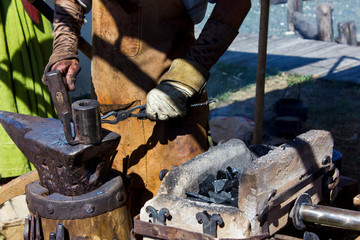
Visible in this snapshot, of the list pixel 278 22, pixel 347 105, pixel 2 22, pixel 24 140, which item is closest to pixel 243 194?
pixel 24 140

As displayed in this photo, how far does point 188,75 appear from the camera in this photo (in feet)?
8.00

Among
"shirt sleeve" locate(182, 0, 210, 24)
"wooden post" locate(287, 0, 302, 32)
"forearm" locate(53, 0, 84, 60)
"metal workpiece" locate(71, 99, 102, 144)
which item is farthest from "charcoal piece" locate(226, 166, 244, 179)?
"wooden post" locate(287, 0, 302, 32)

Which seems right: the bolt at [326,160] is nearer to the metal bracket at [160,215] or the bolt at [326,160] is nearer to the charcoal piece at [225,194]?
the charcoal piece at [225,194]

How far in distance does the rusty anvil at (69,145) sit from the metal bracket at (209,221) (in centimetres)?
59

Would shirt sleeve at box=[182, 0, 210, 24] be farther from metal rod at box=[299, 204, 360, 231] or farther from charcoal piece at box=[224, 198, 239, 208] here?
metal rod at box=[299, 204, 360, 231]

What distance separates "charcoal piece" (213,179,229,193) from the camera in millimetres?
2324

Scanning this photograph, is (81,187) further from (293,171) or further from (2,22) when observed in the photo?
(2,22)

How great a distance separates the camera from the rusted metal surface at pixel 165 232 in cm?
200

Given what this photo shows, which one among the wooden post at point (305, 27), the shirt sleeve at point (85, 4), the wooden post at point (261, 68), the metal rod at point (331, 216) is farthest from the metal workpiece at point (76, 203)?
the wooden post at point (305, 27)

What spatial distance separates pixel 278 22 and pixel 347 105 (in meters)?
7.63

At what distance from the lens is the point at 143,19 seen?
8.60ft

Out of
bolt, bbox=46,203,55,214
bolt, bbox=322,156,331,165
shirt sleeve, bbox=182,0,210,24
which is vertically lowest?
bolt, bbox=46,203,55,214

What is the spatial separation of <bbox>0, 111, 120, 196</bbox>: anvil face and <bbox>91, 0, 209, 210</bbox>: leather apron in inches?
15.4

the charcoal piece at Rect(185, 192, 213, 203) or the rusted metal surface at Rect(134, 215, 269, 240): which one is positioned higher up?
the charcoal piece at Rect(185, 192, 213, 203)
